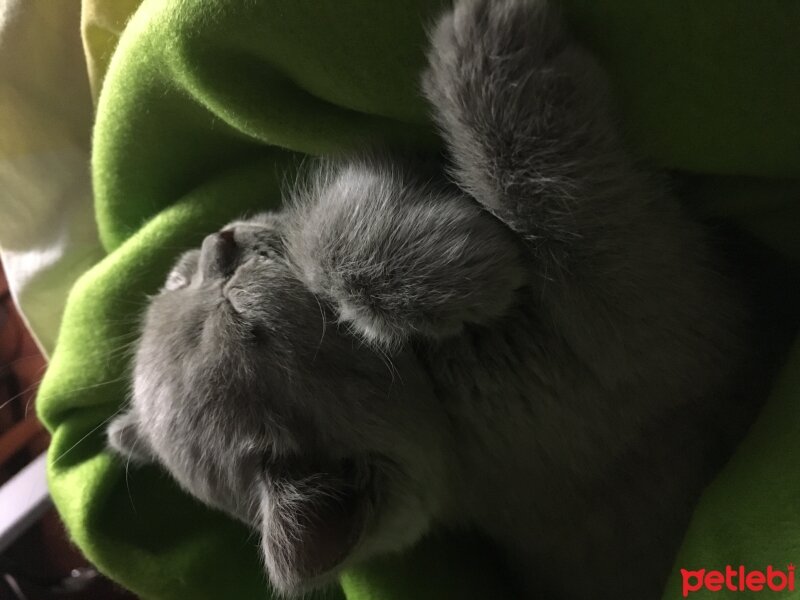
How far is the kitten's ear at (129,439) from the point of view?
853 millimetres

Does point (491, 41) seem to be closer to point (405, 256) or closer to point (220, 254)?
point (405, 256)

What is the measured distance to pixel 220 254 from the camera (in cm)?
72

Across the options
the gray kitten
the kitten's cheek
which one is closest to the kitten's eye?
the gray kitten

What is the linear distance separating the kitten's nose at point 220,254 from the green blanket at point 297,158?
11 centimetres

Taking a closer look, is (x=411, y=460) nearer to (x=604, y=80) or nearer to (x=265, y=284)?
(x=265, y=284)

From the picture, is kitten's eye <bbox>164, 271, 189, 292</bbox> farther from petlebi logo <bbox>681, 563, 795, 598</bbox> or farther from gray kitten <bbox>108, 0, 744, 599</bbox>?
petlebi logo <bbox>681, 563, 795, 598</bbox>

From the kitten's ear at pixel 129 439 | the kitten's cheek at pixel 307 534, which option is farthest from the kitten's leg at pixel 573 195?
the kitten's ear at pixel 129 439

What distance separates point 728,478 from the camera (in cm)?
65

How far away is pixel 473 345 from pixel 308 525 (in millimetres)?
220

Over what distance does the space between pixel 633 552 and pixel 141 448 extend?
57cm

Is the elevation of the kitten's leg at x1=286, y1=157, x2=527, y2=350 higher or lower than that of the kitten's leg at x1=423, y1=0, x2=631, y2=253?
lower

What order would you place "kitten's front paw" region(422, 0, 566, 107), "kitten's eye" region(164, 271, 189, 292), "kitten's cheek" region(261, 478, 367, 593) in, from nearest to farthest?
"kitten's front paw" region(422, 0, 566, 107)
"kitten's cheek" region(261, 478, 367, 593)
"kitten's eye" region(164, 271, 189, 292)

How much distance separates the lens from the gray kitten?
549 mm

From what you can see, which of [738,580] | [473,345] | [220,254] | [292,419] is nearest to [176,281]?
[220,254]
